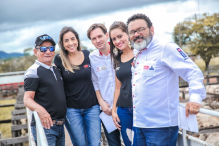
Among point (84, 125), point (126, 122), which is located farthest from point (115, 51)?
point (84, 125)

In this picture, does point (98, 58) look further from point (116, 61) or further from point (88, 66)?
point (116, 61)

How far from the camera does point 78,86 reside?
2990 millimetres

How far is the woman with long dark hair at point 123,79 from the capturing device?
2.65m

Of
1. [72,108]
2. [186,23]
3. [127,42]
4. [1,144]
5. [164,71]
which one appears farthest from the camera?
[186,23]

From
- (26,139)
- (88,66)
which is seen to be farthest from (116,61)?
(26,139)

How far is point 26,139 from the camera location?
598 cm

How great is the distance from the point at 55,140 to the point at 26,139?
3578 millimetres

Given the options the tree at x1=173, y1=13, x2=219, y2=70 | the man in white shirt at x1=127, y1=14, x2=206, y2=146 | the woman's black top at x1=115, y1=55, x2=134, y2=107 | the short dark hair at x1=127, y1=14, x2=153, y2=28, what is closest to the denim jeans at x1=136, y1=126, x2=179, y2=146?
the man in white shirt at x1=127, y1=14, x2=206, y2=146

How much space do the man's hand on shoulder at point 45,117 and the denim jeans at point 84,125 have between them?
0.46 metres

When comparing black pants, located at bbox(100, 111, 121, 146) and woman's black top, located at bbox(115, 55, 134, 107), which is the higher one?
woman's black top, located at bbox(115, 55, 134, 107)

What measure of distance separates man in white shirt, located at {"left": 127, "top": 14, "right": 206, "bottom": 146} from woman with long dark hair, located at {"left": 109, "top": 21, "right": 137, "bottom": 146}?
1.08ft

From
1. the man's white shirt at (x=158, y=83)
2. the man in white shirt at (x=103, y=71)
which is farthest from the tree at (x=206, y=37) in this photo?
the man's white shirt at (x=158, y=83)

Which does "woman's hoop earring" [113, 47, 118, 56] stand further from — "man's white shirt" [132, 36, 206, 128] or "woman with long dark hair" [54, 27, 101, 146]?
"man's white shirt" [132, 36, 206, 128]

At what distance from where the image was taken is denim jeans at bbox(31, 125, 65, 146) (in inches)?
106
